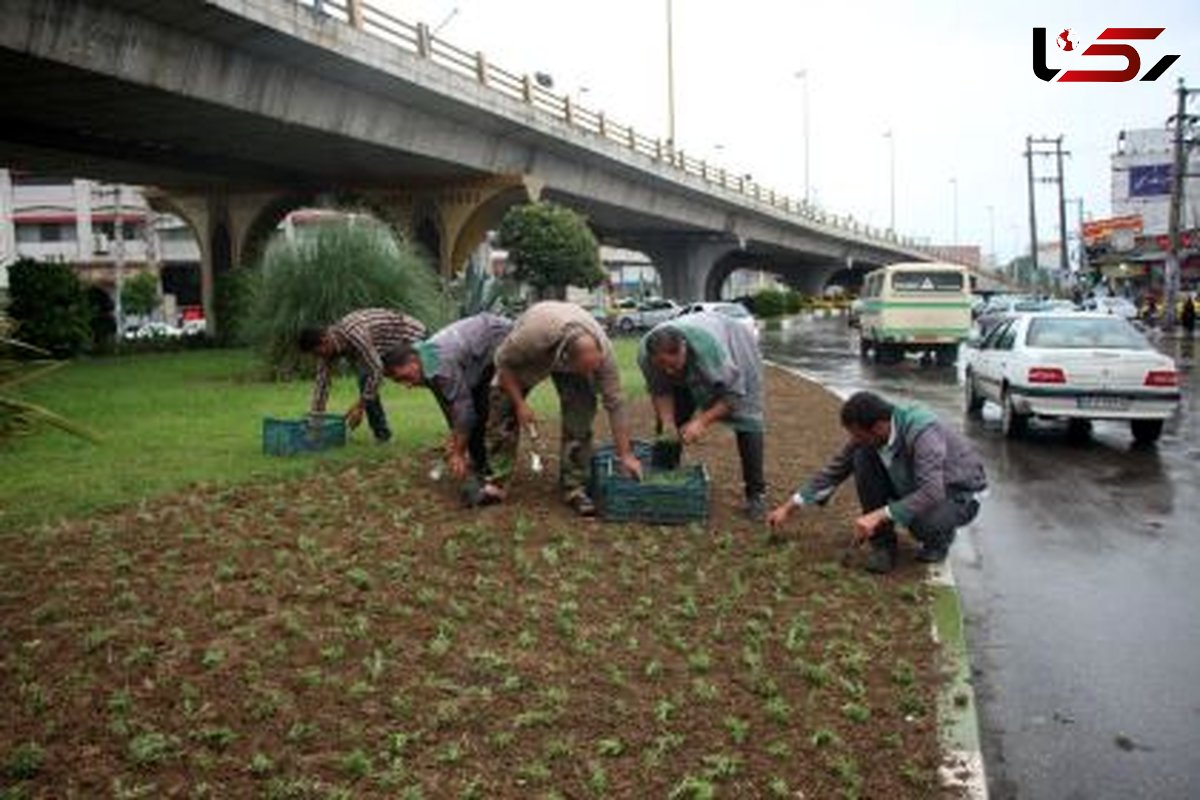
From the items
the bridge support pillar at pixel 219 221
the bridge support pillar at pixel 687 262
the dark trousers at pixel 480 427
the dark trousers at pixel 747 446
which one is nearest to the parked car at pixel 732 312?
the dark trousers at pixel 747 446

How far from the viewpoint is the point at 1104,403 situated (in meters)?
13.3

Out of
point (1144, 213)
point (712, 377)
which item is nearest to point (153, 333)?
point (712, 377)

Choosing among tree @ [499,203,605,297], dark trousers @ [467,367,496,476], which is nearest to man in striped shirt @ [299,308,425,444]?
dark trousers @ [467,367,496,476]

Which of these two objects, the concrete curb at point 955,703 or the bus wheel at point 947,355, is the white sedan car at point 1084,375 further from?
the bus wheel at point 947,355

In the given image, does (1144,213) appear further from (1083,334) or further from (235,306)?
(1083,334)

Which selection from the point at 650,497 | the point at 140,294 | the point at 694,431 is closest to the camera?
the point at 694,431

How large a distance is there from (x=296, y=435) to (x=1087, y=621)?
6445 millimetres

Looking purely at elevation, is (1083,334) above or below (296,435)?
above

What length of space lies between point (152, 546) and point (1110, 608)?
5.44m

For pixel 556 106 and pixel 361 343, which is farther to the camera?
pixel 556 106

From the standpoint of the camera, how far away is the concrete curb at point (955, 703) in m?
4.43

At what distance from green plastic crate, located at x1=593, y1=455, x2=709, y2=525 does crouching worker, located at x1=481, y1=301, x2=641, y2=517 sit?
15 centimetres

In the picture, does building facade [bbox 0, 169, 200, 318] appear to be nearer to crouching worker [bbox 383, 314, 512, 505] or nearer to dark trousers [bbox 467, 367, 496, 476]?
dark trousers [bbox 467, 367, 496, 476]

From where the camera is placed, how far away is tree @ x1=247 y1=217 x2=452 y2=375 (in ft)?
59.0
